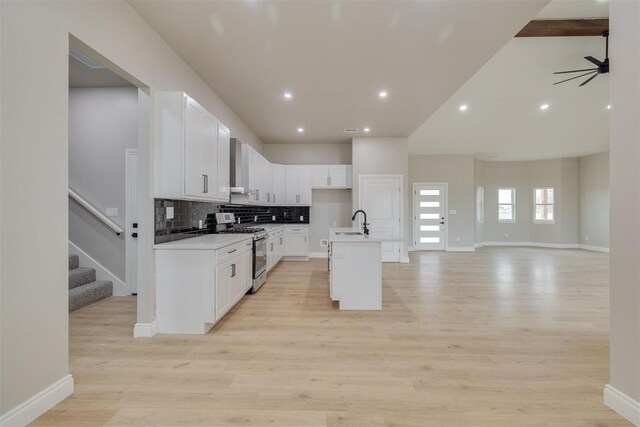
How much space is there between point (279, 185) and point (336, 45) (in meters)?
4.29

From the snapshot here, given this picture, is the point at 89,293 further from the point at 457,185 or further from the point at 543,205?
the point at 543,205

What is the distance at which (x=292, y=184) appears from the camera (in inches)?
278

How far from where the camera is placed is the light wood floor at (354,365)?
1.72 m

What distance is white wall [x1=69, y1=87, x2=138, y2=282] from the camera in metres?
4.09

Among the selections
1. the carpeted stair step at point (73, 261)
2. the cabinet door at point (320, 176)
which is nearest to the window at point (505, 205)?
the cabinet door at point (320, 176)

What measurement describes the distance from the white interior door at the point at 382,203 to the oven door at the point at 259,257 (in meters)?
2.91

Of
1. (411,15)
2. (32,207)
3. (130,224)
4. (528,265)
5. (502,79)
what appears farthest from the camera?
(528,265)

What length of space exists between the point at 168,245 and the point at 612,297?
3444mm

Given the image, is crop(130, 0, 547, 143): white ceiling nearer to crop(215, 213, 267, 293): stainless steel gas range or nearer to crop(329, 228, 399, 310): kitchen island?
crop(215, 213, 267, 293): stainless steel gas range

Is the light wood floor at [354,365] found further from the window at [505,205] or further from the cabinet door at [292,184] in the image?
the window at [505,205]

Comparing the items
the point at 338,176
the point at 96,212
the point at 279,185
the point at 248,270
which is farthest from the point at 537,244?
the point at 96,212

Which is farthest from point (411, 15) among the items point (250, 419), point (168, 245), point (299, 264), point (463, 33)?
point (299, 264)

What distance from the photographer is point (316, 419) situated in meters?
1.66

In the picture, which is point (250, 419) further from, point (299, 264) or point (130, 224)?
point (299, 264)
